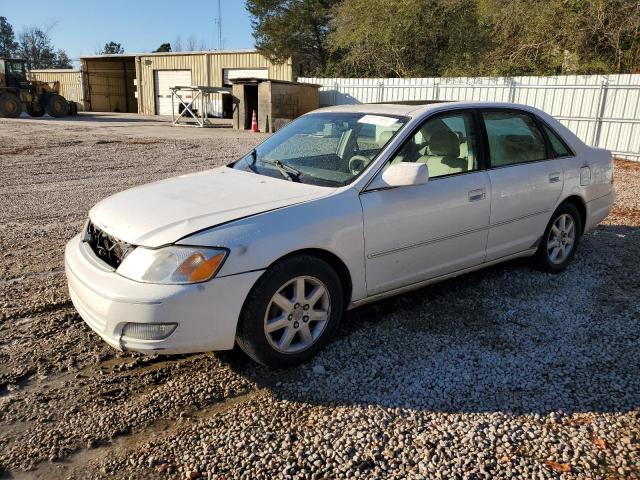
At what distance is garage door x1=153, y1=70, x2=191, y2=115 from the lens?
123 ft

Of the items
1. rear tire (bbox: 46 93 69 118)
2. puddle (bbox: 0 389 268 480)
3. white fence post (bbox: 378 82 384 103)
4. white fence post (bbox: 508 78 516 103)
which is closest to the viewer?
puddle (bbox: 0 389 268 480)

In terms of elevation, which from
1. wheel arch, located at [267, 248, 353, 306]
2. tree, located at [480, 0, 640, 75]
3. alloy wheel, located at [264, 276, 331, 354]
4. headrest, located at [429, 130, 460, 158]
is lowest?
alloy wheel, located at [264, 276, 331, 354]

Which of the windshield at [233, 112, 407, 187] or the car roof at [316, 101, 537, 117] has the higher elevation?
the car roof at [316, 101, 537, 117]

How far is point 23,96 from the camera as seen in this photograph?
91.1 feet

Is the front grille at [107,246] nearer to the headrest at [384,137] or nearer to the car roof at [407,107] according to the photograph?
the headrest at [384,137]

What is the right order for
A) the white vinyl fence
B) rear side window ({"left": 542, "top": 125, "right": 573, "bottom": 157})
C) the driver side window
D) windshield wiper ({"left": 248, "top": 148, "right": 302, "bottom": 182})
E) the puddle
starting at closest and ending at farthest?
the puddle < windshield wiper ({"left": 248, "top": 148, "right": 302, "bottom": 182}) < the driver side window < rear side window ({"left": 542, "top": 125, "right": 573, "bottom": 157}) < the white vinyl fence

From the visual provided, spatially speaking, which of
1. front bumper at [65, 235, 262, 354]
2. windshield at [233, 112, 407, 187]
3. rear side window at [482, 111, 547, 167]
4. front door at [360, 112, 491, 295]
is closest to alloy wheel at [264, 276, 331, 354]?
front bumper at [65, 235, 262, 354]

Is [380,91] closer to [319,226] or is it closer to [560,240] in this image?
[560,240]

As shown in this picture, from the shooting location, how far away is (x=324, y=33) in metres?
33.9

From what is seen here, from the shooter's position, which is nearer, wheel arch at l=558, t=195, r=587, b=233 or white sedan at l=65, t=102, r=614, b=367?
Result: white sedan at l=65, t=102, r=614, b=367

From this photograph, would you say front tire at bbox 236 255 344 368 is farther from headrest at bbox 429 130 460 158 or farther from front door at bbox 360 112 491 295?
headrest at bbox 429 130 460 158

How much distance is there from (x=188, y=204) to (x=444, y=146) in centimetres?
203

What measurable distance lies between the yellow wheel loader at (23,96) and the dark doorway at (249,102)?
1201cm

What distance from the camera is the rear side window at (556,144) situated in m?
4.85
